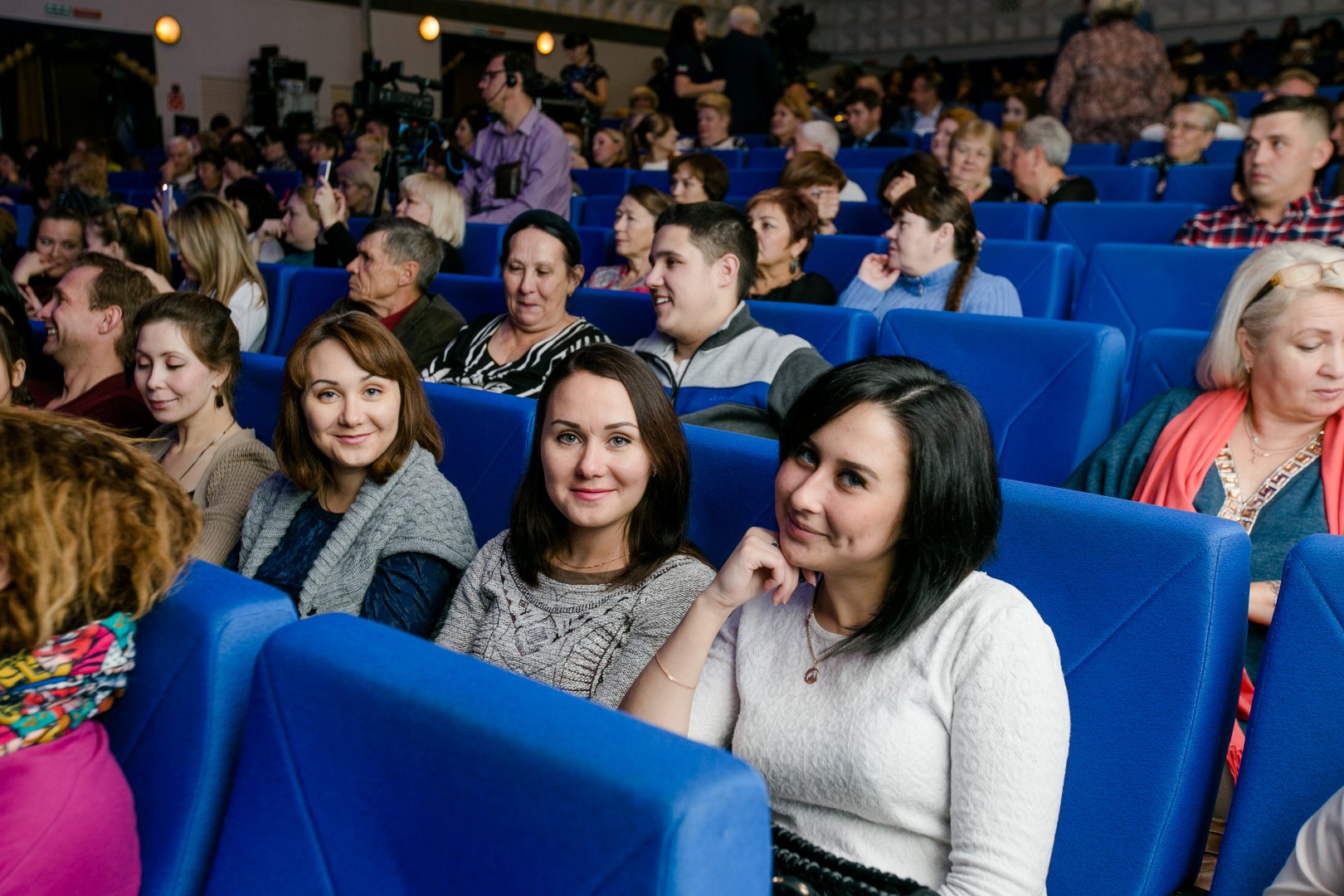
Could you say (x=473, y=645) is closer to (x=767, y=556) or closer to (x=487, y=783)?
(x=767, y=556)

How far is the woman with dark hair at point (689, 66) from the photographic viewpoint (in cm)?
674

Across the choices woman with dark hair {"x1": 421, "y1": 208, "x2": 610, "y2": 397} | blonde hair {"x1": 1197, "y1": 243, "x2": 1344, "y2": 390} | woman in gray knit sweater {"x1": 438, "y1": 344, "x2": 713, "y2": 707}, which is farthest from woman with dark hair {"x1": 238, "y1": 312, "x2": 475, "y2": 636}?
blonde hair {"x1": 1197, "y1": 243, "x2": 1344, "y2": 390}

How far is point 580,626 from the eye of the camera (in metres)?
1.38

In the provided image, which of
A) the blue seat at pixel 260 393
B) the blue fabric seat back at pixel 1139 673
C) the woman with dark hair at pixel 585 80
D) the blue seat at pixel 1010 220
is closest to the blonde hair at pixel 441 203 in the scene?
the blue seat at pixel 260 393

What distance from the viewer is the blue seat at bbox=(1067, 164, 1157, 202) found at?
4387 mm

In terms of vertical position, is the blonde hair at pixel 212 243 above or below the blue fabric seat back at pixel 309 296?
above

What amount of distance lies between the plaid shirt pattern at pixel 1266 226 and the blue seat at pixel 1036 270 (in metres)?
0.40

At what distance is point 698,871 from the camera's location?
514mm

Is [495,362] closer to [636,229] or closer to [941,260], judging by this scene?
[636,229]

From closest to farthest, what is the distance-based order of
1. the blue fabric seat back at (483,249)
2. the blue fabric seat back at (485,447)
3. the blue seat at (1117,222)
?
the blue fabric seat back at (485,447), the blue seat at (1117,222), the blue fabric seat back at (483,249)

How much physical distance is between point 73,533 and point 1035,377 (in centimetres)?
166

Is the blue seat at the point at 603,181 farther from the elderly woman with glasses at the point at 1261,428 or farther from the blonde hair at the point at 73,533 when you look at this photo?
the blonde hair at the point at 73,533

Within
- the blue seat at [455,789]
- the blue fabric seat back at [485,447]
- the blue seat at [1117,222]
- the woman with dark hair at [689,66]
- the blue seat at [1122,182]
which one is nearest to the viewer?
the blue seat at [455,789]

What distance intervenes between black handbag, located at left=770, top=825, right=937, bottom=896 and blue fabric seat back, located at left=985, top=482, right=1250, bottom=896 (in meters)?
0.25
